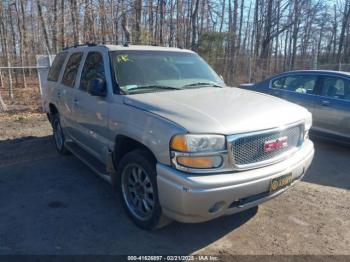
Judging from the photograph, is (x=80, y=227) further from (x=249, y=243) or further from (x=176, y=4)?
(x=176, y=4)

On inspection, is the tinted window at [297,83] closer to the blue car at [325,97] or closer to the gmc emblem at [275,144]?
the blue car at [325,97]

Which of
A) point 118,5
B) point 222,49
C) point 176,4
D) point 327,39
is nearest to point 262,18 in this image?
point 222,49

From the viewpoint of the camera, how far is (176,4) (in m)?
22.9

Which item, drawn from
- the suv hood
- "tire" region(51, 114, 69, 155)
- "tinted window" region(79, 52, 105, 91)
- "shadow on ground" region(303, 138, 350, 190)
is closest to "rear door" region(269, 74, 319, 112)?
"shadow on ground" region(303, 138, 350, 190)

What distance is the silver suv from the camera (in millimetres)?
2896

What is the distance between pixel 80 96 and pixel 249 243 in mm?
3112

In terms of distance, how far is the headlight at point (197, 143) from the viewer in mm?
2877

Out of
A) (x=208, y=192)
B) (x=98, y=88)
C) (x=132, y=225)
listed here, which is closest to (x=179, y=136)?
(x=208, y=192)

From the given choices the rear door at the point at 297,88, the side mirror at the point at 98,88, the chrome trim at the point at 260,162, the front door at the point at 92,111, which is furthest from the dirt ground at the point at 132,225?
the rear door at the point at 297,88

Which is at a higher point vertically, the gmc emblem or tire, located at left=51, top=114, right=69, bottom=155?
the gmc emblem

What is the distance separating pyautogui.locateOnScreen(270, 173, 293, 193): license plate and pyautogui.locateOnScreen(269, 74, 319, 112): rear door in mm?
4360

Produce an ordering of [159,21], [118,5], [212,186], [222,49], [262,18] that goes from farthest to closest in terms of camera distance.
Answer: [262,18] → [222,49] → [159,21] → [118,5] → [212,186]

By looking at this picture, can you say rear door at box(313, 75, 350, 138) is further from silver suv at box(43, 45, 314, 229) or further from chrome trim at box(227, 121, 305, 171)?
chrome trim at box(227, 121, 305, 171)

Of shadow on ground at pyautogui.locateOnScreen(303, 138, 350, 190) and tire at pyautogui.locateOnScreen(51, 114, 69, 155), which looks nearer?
shadow on ground at pyautogui.locateOnScreen(303, 138, 350, 190)
